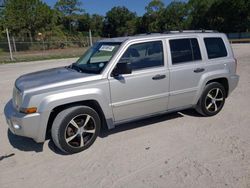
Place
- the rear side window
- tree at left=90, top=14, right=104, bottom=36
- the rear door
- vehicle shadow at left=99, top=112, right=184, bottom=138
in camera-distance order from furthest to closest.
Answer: tree at left=90, top=14, right=104, bottom=36 → the rear side window → vehicle shadow at left=99, top=112, right=184, bottom=138 → the rear door

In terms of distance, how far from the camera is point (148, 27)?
72688mm

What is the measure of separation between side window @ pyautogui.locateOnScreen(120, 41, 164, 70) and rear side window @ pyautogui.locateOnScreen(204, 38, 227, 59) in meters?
1.18

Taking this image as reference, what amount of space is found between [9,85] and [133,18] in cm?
8415

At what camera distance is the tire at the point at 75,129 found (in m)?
3.56

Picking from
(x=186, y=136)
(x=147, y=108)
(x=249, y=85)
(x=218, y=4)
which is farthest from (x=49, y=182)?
(x=218, y=4)

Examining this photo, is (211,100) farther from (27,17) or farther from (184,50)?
(27,17)

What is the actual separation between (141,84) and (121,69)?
495 millimetres

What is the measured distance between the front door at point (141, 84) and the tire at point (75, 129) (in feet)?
1.41

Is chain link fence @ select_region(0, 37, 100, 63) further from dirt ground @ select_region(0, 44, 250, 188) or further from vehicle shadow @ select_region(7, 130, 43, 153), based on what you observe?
dirt ground @ select_region(0, 44, 250, 188)

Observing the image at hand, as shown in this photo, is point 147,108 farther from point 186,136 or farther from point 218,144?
point 218,144

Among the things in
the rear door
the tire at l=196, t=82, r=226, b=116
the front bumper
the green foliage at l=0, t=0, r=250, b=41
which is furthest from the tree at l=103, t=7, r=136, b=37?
the front bumper

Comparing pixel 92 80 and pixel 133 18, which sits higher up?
pixel 133 18

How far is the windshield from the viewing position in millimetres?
3977

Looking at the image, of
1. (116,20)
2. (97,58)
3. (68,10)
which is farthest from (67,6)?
(97,58)
